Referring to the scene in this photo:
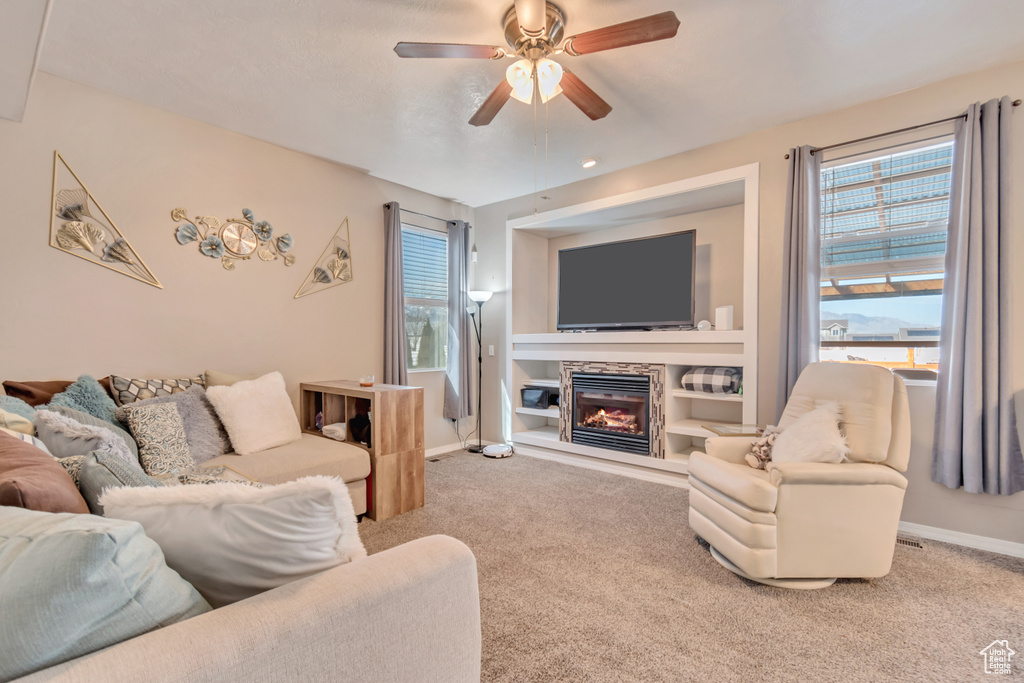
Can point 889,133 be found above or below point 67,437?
above

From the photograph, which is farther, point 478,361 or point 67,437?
point 478,361

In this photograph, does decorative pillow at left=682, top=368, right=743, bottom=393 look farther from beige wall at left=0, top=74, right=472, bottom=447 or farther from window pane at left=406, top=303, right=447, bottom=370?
beige wall at left=0, top=74, right=472, bottom=447

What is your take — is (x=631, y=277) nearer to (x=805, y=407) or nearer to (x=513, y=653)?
(x=805, y=407)

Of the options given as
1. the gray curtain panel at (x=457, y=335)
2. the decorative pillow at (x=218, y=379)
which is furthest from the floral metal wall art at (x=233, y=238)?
the gray curtain panel at (x=457, y=335)

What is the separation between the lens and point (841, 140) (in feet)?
9.41

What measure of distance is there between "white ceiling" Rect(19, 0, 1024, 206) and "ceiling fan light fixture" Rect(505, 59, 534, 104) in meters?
0.23

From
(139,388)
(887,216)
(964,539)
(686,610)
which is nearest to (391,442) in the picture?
(139,388)

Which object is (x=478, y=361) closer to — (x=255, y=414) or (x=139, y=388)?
(x=255, y=414)

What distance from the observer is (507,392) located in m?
4.65

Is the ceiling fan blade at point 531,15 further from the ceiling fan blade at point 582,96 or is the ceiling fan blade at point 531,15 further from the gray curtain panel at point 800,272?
the gray curtain panel at point 800,272

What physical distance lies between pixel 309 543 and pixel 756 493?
190 centimetres

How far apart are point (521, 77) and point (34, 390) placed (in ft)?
9.36

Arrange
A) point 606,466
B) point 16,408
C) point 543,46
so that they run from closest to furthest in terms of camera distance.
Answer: point 16,408 < point 543,46 < point 606,466

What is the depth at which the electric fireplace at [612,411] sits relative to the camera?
3762mm
